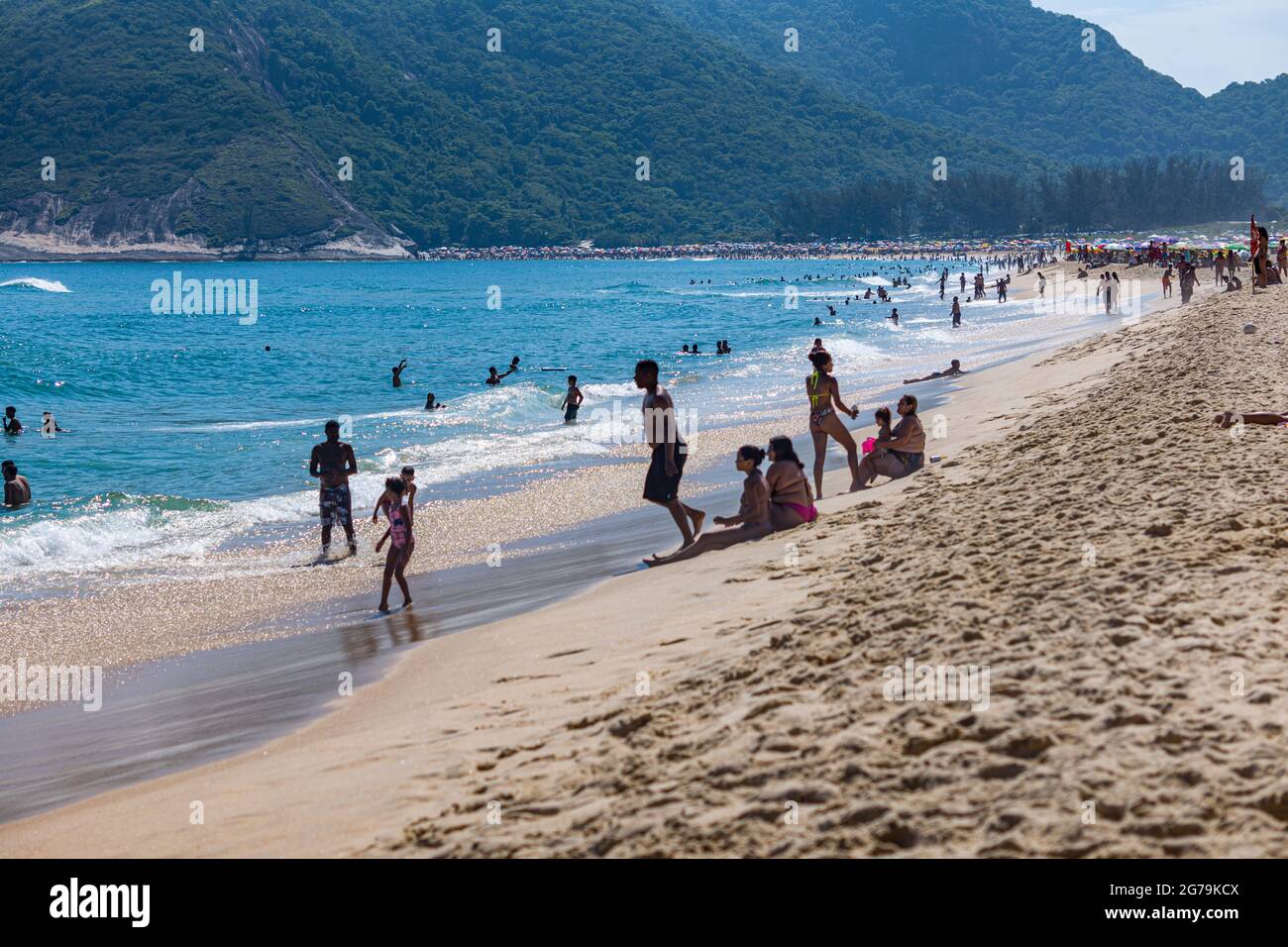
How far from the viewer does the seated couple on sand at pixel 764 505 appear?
9570mm

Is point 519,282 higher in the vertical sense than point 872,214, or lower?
lower

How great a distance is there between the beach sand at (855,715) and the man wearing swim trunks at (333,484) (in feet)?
15.3

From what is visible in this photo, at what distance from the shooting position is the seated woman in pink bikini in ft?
31.5

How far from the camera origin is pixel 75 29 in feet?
623

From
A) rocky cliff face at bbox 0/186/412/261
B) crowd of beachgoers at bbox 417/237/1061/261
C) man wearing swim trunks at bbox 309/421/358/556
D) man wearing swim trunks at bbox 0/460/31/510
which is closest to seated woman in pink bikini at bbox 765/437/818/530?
man wearing swim trunks at bbox 309/421/358/556

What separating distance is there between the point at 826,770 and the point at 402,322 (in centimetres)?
6313

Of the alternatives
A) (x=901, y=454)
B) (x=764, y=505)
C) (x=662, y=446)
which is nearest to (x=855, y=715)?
(x=764, y=505)

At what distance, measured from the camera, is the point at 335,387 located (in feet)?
110

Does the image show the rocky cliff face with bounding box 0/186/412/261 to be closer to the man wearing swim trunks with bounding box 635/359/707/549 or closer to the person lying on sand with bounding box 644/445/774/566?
the man wearing swim trunks with bounding box 635/359/707/549

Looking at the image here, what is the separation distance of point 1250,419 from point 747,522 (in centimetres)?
399

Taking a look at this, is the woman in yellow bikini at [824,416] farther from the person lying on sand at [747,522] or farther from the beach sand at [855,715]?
the beach sand at [855,715]

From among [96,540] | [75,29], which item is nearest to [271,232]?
[75,29]

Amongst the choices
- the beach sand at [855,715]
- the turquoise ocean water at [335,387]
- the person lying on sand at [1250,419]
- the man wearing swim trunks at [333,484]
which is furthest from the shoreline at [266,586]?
the person lying on sand at [1250,419]
